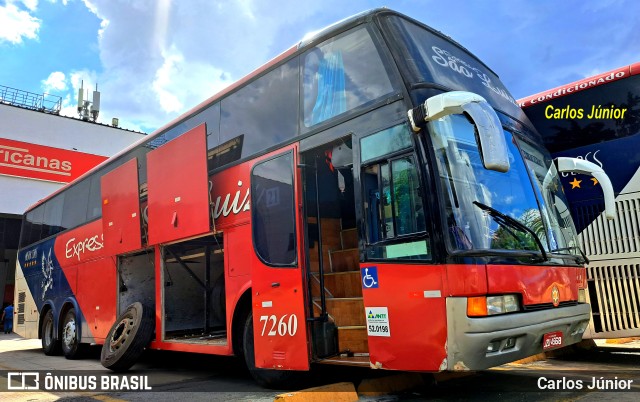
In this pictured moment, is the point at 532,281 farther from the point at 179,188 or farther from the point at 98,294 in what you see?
the point at 98,294

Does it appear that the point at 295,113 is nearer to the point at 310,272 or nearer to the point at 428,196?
the point at 310,272

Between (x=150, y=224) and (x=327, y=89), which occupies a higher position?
(x=327, y=89)

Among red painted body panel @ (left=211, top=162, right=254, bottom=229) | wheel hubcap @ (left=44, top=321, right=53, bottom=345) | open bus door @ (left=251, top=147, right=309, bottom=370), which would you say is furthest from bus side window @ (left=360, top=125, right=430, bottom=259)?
wheel hubcap @ (left=44, top=321, right=53, bottom=345)

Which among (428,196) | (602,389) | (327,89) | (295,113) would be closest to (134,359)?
(295,113)

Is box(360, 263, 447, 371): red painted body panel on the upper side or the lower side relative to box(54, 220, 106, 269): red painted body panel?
lower

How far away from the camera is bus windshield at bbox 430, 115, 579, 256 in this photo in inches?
162

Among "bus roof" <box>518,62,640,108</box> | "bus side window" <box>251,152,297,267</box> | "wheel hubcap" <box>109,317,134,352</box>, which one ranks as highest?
"bus roof" <box>518,62,640,108</box>

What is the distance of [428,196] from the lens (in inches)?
161

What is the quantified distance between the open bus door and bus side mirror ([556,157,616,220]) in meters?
3.24

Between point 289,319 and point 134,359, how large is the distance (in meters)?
3.60

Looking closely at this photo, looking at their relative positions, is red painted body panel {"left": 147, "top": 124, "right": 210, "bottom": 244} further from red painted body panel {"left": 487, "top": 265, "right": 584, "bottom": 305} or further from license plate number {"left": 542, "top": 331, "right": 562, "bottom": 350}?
license plate number {"left": 542, "top": 331, "right": 562, "bottom": 350}

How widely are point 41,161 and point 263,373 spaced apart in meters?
21.4

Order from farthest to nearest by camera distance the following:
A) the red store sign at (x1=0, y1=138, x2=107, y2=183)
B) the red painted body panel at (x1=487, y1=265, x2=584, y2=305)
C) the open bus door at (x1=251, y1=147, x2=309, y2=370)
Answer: the red store sign at (x1=0, y1=138, x2=107, y2=183)
the open bus door at (x1=251, y1=147, x2=309, y2=370)
the red painted body panel at (x1=487, y1=265, x2=584, y2=305)

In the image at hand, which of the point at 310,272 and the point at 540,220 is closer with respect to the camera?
the point at 540,220
